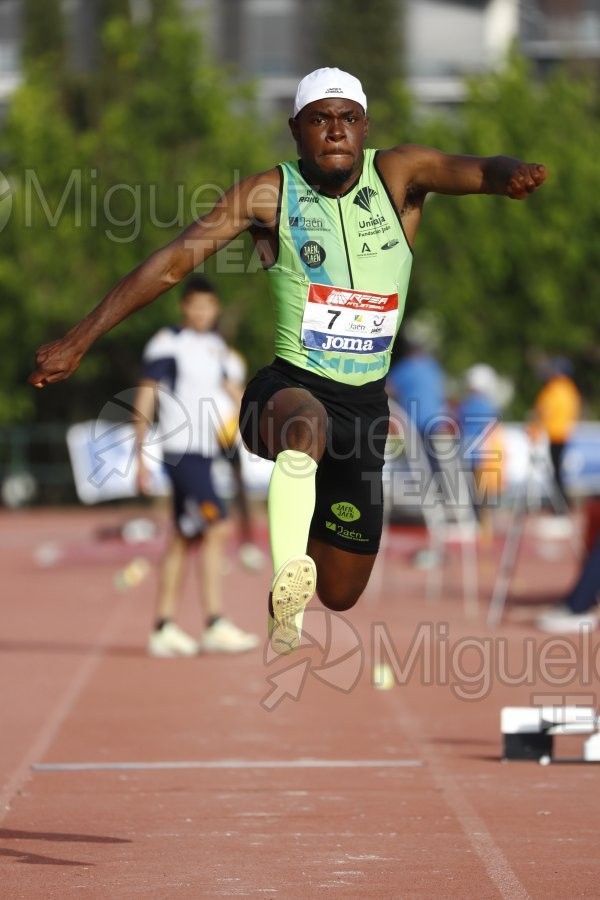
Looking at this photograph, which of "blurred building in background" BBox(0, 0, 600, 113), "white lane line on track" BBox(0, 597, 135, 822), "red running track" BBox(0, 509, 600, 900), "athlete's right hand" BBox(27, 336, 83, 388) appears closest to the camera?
"red running track" BBox(0, 509, 600, 900)

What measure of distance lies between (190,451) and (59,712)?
2405 mm

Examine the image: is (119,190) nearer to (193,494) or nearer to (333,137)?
(193,494)

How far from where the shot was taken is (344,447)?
5.45 metres

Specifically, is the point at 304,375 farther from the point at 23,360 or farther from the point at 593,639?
the point at 23,360

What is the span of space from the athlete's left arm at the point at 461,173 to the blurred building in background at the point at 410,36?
51654mm

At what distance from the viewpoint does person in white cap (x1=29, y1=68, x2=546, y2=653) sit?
5211 mm

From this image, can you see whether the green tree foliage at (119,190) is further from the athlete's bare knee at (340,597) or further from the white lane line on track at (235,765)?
the athlete's bare knee at (340,597)

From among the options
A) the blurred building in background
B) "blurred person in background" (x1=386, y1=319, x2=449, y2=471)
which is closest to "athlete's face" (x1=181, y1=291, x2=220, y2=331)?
"blurred person in background" (x1=386, y1=319, x2=449, y2=471)

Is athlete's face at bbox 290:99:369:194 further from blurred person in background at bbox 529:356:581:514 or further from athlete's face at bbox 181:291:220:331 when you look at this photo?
blurred person in background at bbox 529:356:581:514

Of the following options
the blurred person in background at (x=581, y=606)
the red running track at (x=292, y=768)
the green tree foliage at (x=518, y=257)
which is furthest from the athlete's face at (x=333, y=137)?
the green tree foliage at (x=518, y=257)

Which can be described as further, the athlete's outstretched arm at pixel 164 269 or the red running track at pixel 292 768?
the athlete's outstretched arm at pixel 164 269

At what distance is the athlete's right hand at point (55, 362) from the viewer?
5.00 metres

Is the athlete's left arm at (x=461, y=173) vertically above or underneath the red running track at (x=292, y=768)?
above

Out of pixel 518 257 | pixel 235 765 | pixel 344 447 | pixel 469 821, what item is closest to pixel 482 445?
pixel 235 765
